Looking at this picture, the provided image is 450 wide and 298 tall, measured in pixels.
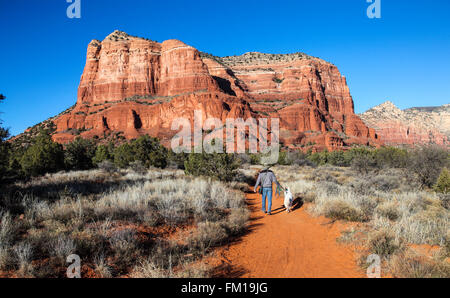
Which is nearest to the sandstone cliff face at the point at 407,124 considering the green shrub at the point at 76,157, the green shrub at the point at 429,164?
the green shrub at the point at 429,164

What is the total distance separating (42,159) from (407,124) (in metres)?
143

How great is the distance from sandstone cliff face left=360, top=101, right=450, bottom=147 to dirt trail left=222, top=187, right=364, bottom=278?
118664mm

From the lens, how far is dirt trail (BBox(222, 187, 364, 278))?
4020 millimetres

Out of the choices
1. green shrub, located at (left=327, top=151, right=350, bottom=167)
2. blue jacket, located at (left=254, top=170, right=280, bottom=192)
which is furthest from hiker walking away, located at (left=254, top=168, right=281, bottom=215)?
green shrub, located at (left=327, top=151, right=350, bottom=167)

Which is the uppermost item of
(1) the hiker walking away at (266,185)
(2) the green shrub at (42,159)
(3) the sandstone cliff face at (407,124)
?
(3) the sandstone cliff face at (407,124)

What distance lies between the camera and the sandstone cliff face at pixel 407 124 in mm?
105125

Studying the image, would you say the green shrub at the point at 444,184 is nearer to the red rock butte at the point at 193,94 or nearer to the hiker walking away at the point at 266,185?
the hiker walking away at the point at 266,185

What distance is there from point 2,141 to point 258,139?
198 ft

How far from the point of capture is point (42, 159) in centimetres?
1578

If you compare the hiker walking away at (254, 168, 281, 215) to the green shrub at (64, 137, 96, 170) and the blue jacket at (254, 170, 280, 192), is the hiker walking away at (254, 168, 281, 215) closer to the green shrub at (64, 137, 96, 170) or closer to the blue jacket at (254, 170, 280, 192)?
the blue jacket at (254, 170, 280, 192)

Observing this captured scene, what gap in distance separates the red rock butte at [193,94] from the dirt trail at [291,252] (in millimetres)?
61453

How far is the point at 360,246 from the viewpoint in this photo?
4.84m

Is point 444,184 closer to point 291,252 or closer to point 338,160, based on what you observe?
point 291,252
